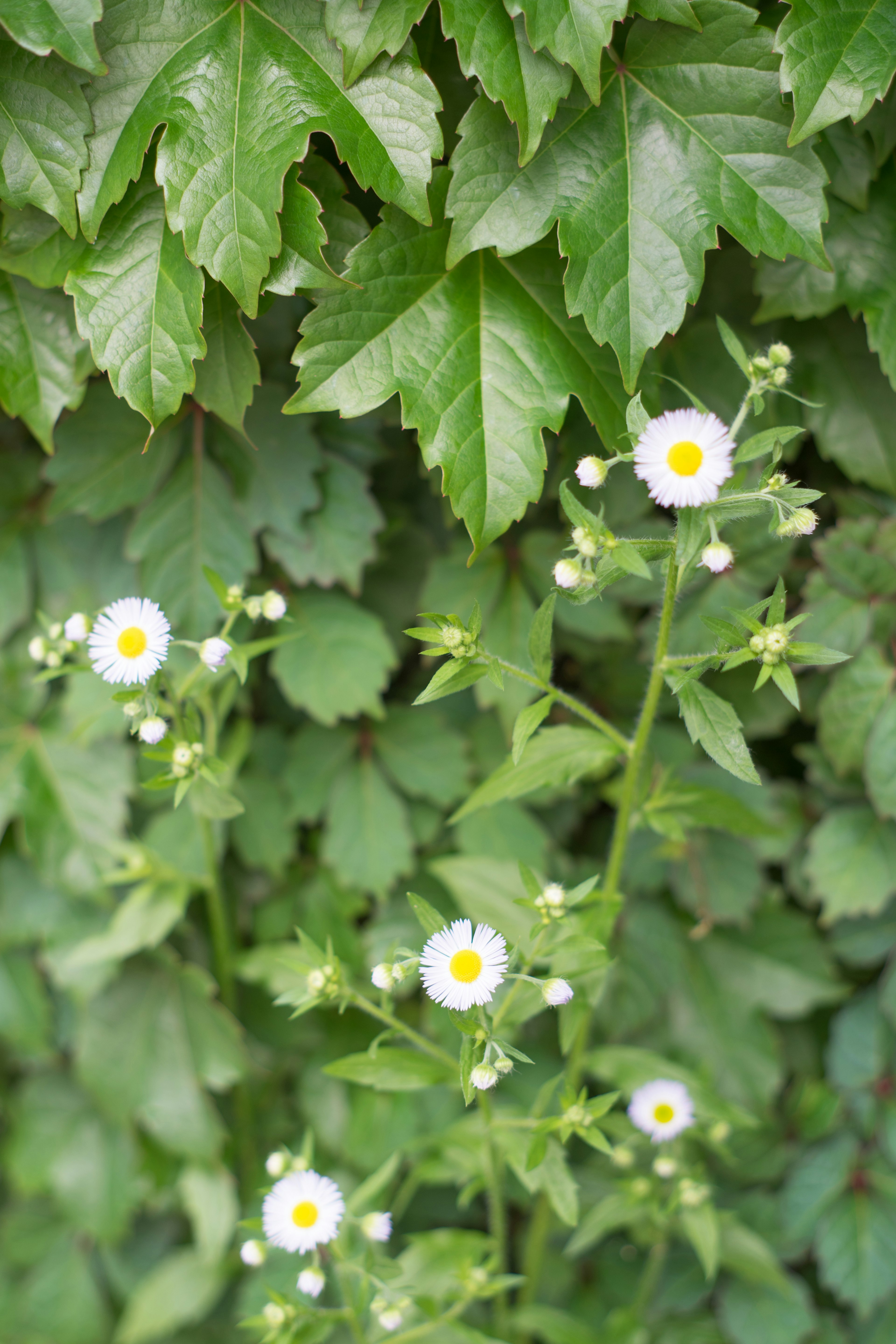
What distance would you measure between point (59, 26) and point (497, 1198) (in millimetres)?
1148

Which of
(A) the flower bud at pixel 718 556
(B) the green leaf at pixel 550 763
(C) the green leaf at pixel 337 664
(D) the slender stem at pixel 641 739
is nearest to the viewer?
(A) the flower bud at pixel 718 556

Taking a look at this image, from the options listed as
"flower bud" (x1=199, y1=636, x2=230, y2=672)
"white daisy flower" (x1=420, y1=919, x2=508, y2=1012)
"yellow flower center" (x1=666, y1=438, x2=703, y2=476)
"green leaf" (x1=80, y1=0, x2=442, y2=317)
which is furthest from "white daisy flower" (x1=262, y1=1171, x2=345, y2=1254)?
"green leaf" (x1=80, y1=0, x2=442, y2=317)

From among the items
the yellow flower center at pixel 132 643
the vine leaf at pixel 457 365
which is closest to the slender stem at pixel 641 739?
the vine leaf at pixel 457 365

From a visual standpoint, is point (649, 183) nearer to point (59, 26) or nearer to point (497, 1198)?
point (59, 26)

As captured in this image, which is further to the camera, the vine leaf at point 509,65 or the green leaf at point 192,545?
the green leaf at point 192,545

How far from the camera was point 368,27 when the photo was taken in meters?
0.75

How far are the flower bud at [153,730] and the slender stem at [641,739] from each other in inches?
16.4

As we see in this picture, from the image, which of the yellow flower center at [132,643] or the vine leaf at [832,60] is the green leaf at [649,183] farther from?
the yellow flower center at [132,643]

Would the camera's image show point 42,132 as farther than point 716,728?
Yes

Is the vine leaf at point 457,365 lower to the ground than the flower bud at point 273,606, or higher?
higher

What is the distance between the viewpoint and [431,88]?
0.75 m

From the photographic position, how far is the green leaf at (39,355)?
2.99 feet

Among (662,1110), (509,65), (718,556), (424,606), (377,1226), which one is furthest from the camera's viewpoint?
(424,606)

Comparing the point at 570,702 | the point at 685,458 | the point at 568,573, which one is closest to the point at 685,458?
the point at 685,458
